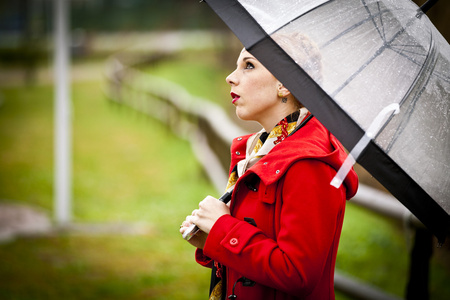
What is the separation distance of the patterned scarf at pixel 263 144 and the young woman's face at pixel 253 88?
8 cm

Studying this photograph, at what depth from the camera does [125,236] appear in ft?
22.2

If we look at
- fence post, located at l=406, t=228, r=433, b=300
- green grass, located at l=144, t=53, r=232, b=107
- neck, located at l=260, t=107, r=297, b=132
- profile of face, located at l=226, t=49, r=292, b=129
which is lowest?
fence post, located at l=406, t=228, r=433, b=300

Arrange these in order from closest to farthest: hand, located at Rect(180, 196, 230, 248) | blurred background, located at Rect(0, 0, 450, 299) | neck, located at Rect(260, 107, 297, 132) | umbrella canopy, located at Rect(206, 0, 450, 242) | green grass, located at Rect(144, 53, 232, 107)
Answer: umbrella canopy, located at Rect(206, 0, 450, 242), hand, located at Rect(180, 196, 230, 248), neck, located at Rect(260, 107, 297, 132), blurred background, located at Rect(0, 0, 450, 299), green grass, located at Rect(144, 53, 232, 107)

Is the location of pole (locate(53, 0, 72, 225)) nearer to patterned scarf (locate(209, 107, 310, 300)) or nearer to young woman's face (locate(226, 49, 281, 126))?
patterned scarf (locate(209, 107, 310, 300))

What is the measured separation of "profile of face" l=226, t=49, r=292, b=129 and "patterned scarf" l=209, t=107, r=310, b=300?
0.05 metres

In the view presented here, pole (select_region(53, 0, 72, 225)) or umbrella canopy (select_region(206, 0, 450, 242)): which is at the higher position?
pole (select_region(53, 0, 72, 225))

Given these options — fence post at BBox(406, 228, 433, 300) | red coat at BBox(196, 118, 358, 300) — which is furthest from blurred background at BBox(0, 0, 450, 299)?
red coat at BBox(196, 118, 358, 300)

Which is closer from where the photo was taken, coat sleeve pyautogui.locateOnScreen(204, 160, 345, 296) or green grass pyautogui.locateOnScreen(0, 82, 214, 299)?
coat sleeve pyautogui.locateOnScreen(204, 160, 345, 296)

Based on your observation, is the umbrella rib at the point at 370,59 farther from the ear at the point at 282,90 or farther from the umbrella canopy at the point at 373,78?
the ear at the point at 282,90

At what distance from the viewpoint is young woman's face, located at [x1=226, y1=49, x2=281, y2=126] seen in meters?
2.09

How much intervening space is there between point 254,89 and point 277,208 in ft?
1.45

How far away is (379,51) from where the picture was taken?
→ 1926 millimetres

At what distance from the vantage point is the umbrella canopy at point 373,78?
181 cm

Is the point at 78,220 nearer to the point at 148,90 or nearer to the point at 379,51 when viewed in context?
the point at 379,51
